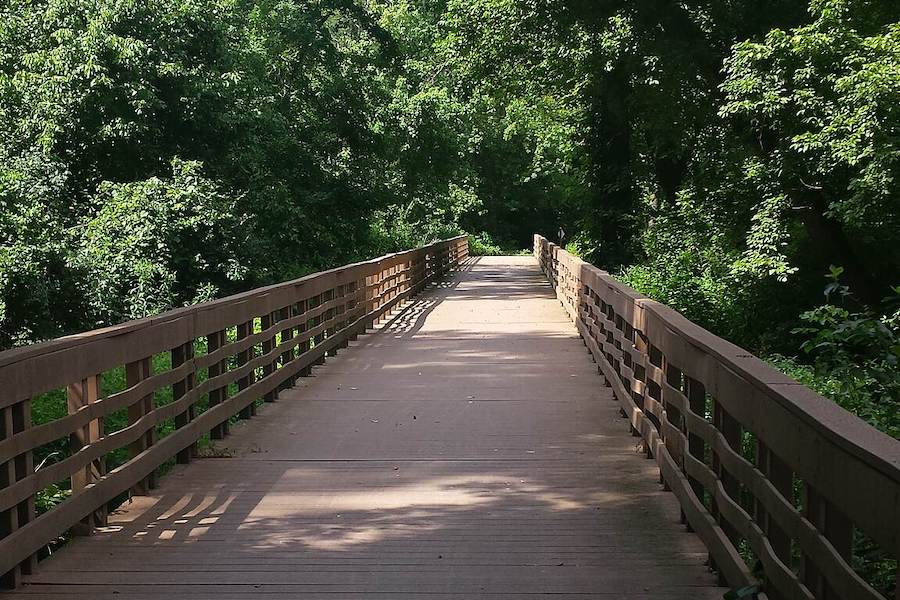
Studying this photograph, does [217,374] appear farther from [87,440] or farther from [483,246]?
[483,246]

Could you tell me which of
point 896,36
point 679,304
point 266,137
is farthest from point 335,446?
point 266,137

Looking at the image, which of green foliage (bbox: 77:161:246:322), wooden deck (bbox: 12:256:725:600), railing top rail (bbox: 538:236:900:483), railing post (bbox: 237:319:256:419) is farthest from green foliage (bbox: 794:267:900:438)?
green foliage (bbox: 77:161:246:322)

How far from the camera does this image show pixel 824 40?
17516 millimetres

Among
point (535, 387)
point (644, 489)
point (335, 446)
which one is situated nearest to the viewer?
point (644, 489)

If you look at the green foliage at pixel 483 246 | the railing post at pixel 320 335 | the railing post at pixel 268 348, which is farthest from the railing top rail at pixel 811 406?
the green foliage at pixel 483 246

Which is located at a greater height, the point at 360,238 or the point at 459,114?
the point at 459,114

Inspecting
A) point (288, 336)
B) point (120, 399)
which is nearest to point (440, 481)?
point (120, 399)

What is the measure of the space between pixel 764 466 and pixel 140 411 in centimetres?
378

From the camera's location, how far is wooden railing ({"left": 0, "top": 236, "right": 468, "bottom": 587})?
4.88 metres

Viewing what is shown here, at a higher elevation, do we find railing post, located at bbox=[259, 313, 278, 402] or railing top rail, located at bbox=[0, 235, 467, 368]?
railing top rail, located at bbox=[0, 235, 467, 368]

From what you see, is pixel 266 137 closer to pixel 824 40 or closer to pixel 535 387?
pixel 824 40

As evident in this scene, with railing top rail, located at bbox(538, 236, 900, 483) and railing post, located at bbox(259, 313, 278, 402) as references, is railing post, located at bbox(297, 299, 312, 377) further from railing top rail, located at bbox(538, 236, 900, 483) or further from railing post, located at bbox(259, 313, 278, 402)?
railing top rail, located at bbox(538, 236, 900, 483)

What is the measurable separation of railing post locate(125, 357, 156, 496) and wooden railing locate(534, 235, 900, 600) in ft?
9.54

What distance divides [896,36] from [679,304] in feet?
22.3
